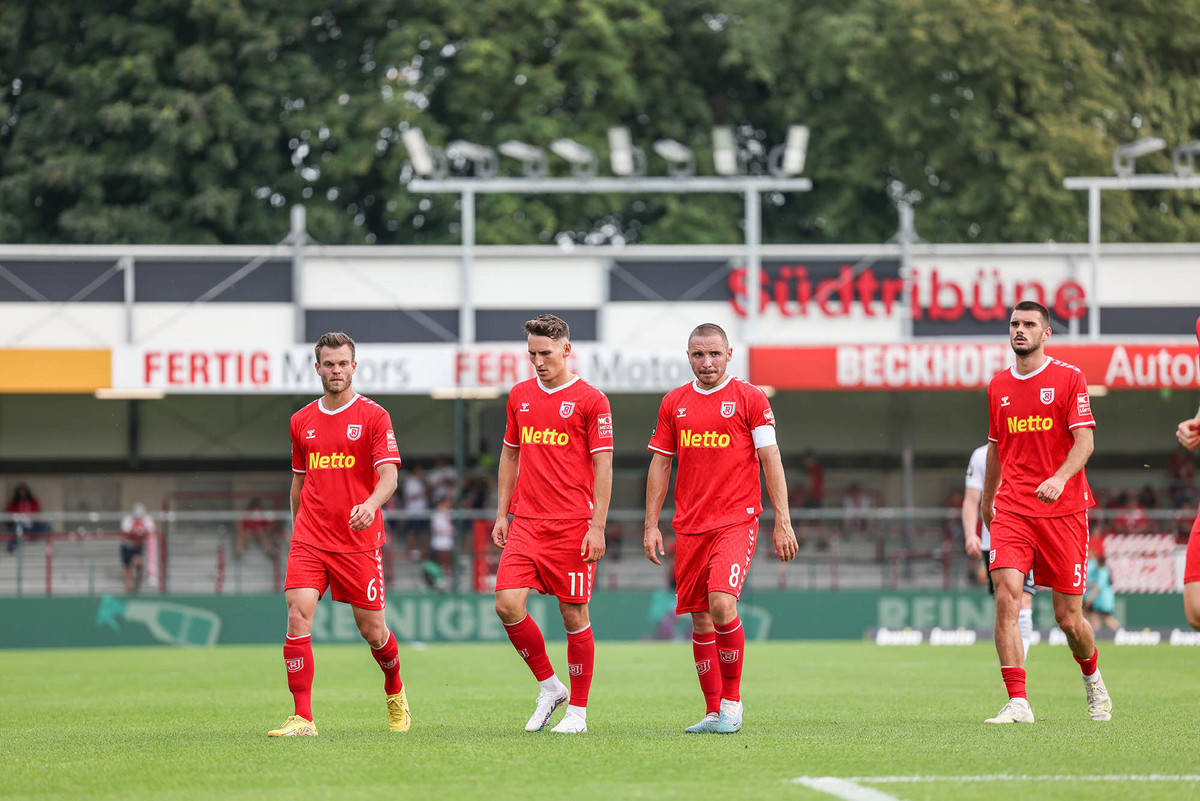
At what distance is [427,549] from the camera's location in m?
22.4

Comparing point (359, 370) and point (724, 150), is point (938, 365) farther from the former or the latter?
point (359, 370)

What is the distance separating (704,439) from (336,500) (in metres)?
2.05

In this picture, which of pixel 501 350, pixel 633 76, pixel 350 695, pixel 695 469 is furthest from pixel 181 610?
pixel 633 76

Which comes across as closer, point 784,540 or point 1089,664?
point 784,540

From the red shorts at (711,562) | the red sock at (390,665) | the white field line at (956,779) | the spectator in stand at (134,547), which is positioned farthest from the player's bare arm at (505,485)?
the spectator in stand at (134,547)

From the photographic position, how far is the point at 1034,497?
8.67 metres

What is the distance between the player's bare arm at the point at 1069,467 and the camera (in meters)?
8.16

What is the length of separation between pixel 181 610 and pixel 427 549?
359 cm

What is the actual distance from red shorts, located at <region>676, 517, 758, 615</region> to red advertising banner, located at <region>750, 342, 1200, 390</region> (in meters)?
14.9

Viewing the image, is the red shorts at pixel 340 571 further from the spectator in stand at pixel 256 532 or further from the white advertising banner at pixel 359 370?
the white advertising banner at pixel 359 370

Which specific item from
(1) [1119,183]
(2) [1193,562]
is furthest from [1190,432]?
(1) [1119,183]

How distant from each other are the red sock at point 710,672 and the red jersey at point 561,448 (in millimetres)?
971

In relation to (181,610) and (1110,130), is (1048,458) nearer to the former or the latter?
(181,610)

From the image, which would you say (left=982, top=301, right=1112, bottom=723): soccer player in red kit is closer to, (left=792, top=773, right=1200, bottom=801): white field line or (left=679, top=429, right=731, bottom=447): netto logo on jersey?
(left=679, top=429, right=731, bottom=447): netto logo on jersey
